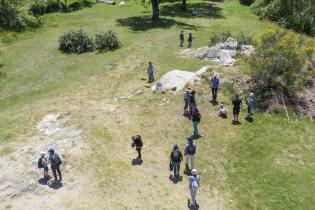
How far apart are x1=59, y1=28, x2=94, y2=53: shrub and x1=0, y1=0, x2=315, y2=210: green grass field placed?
128 centimetres

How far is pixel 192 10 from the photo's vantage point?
6856cm

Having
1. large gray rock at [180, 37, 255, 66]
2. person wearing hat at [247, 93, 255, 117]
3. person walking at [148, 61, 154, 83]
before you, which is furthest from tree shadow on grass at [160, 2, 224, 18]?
person wearing hat at [247, 93, 255, 117]

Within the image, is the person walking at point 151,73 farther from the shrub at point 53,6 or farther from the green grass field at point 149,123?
the shrub at point 53,6

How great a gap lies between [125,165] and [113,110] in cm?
741

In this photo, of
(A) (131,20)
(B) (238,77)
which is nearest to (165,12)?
(A) (131,20)

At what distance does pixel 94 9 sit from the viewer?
69.4 meters

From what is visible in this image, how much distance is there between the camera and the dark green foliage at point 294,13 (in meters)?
58.4

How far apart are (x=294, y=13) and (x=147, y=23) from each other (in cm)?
1970

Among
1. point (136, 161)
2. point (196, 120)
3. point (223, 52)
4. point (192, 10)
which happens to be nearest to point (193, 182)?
point (136, 161)

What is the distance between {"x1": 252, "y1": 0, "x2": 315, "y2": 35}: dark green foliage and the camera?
58.4 metres

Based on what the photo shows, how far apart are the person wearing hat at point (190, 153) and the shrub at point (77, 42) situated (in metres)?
26.9

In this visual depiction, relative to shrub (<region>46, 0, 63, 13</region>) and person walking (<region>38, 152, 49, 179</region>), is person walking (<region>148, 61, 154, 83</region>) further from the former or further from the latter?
shrub (<region>46, 0, 63, 13</region>)

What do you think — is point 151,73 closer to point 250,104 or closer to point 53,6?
point 250,104

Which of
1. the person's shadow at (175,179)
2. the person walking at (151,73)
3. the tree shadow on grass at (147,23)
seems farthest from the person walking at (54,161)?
the tree shadow on grass at (147,23)
